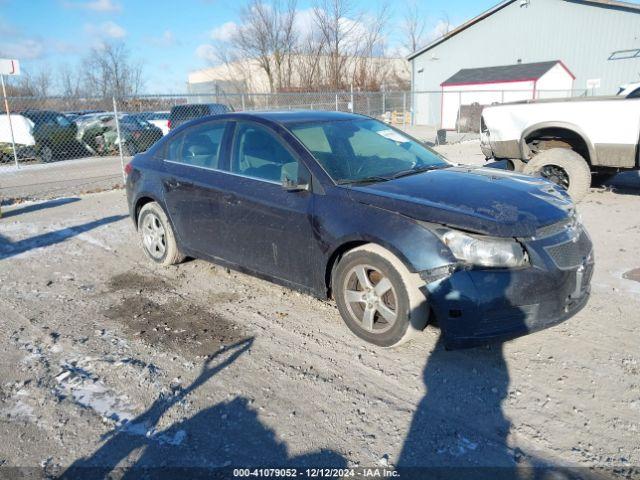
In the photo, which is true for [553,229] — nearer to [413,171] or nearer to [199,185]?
[413,171]

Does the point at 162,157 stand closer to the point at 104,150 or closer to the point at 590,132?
the point at 590,132

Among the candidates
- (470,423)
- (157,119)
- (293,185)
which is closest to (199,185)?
(293,185)

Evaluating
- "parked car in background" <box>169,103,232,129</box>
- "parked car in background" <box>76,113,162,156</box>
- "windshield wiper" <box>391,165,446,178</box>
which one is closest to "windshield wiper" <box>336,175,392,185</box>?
"windshield wiper" <box>391,165,446,178</box>

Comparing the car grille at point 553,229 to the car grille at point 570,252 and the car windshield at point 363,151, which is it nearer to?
the car grille at point 570,252

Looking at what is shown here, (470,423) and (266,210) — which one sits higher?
(266,210)

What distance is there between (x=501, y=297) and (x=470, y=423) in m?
0.77

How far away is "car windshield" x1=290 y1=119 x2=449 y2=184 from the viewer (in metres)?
3.96

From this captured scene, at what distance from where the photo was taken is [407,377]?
10.6 ft

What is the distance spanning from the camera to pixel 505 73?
29.3 metres

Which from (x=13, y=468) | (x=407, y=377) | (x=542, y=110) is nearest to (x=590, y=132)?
(x=542, y=110)

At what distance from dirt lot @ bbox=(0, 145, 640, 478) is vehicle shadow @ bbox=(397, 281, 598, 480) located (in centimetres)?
1

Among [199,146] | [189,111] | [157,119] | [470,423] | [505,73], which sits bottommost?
[470,423]

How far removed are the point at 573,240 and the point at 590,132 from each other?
15.9ft

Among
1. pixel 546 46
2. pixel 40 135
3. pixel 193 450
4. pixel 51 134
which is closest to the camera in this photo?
pixel 193 450
